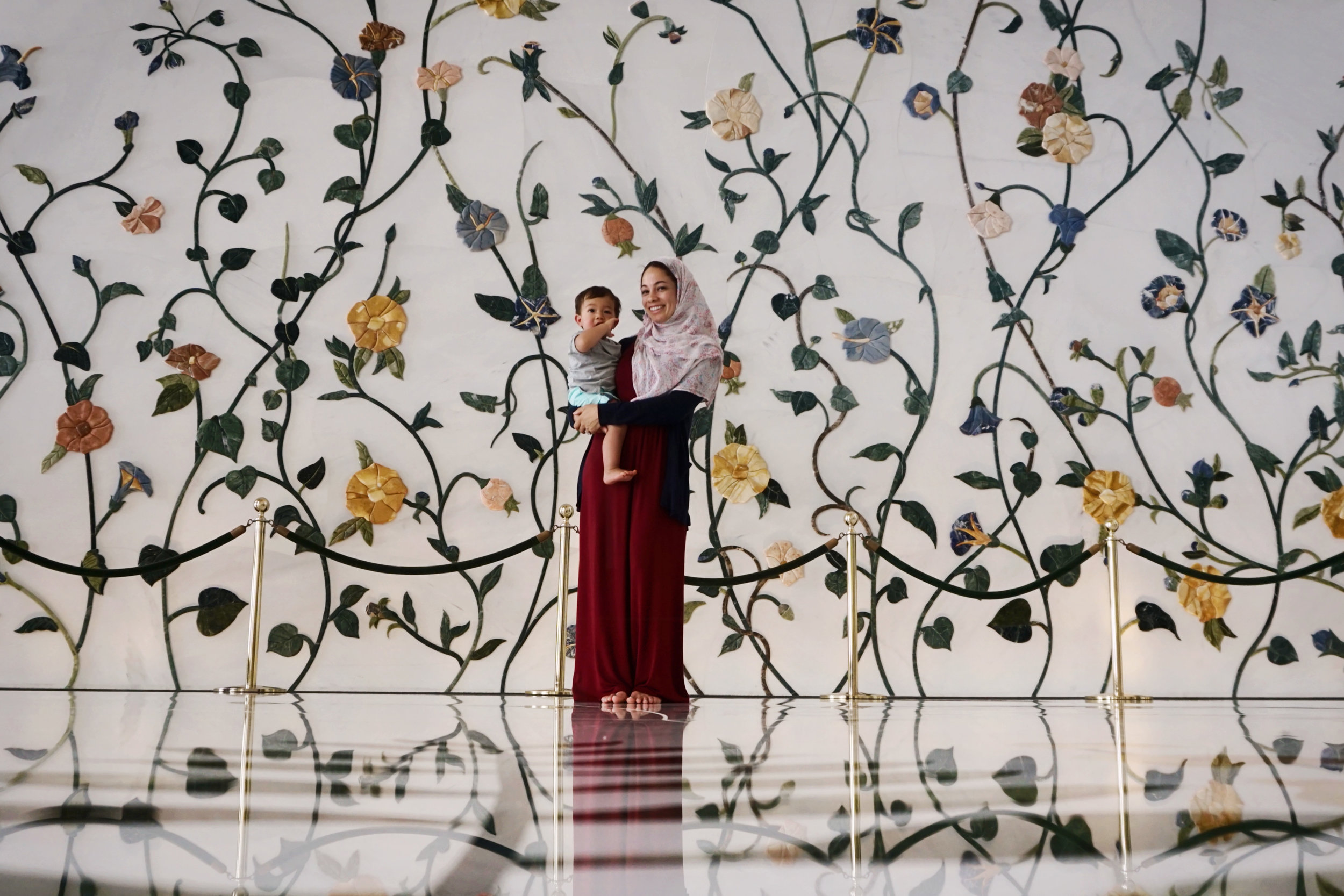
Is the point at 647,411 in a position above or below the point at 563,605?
above

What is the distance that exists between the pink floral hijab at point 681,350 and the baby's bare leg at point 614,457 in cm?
16

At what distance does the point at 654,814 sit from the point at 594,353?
116 inches

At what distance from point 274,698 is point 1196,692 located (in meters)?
4.35

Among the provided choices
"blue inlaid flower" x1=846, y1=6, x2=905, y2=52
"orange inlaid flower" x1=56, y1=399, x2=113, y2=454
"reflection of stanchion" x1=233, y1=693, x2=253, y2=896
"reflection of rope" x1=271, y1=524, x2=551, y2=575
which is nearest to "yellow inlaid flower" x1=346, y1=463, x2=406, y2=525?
"reflection of rope" x1=271, y1=524, x2=551, y2=575

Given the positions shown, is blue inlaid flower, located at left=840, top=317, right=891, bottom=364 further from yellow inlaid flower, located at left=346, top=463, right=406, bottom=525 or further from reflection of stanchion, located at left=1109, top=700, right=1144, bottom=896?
reflection of stanchion, located at left=1109, top=700, right=1144, bottom=896

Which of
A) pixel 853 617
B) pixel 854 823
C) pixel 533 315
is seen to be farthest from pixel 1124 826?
pixel 533 315

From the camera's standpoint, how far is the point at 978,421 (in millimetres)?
5492

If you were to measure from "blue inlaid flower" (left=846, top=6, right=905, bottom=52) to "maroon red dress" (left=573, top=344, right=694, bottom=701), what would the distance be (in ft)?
10.3

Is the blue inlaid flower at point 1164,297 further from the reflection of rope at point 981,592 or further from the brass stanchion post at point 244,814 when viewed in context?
the brass stanchion post at point 244,814

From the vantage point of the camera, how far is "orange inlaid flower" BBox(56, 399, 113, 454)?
5.04 metres

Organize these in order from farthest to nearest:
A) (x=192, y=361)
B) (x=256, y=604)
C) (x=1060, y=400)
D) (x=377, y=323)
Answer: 1. (x=1060, y=400)
2. (x=377, y=323)
3. (x=192, y=361)
4. (x=256, y=604)

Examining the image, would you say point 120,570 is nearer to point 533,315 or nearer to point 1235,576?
point 533,315

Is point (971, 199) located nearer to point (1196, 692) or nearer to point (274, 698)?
point (1196, 692)

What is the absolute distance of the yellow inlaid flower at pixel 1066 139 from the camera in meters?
5.84
